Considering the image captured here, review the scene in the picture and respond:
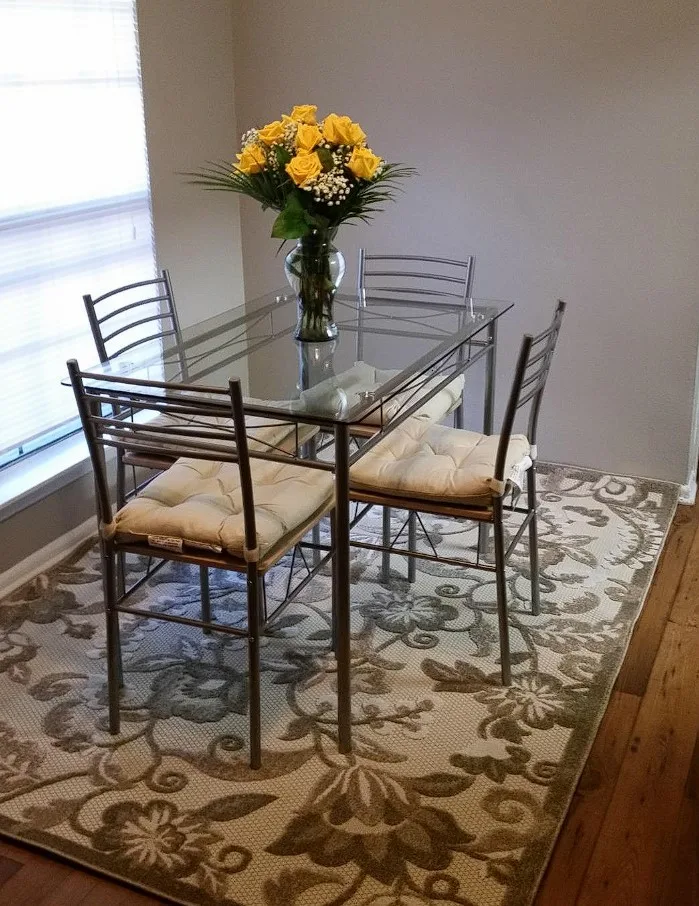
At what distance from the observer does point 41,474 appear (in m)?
3.11

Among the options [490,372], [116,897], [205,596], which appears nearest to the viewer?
[116,897]

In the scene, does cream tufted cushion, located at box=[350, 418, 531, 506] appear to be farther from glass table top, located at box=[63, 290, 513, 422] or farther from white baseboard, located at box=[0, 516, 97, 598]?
white baseboard, located at box=[0, 516, 97, 598]

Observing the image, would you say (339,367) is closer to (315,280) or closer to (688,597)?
(315,280)

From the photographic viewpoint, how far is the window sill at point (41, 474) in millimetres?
2969

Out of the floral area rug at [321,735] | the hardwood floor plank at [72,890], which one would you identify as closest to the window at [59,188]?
the floral area rug at [321,735]

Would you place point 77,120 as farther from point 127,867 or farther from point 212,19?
point 127,867

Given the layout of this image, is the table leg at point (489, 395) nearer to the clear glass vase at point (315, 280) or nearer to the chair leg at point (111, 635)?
the clear glass vase at point (315, 280)

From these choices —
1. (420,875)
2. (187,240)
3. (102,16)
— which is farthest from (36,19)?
(420,875)

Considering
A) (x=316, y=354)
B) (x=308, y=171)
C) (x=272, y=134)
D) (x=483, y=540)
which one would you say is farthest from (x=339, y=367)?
(x=483, y=540)

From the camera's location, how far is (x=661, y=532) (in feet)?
10.8

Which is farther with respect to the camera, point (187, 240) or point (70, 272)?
point (187, 240)

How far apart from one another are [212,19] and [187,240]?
2.70 ft

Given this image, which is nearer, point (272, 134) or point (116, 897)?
point (116, 897)

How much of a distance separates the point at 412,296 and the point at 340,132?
1.31 m
